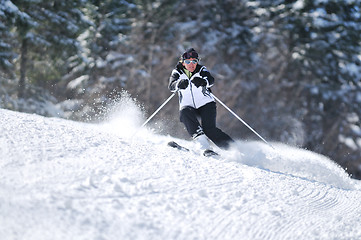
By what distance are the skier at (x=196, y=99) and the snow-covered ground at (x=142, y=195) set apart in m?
0.42

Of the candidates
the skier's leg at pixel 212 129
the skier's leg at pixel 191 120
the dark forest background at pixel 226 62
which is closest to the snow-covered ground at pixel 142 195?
the skier's leg at pixel 212 129

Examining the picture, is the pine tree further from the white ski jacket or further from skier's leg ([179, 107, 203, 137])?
skier's leg ([179, 107, 203, 137])

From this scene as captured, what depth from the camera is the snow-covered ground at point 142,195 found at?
249cm

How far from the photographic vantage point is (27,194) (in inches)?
104

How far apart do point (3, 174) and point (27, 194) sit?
16.2 inches

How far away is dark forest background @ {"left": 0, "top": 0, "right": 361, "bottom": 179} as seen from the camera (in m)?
16.3

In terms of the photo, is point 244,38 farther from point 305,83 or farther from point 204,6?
point 305,83

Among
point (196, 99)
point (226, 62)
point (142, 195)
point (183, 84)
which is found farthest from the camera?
point (226, 62)

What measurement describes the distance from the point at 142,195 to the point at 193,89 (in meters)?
2.50

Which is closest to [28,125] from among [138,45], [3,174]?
[3,174]

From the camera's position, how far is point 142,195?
3004 millimetres

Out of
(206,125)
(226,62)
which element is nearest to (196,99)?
(206,125)

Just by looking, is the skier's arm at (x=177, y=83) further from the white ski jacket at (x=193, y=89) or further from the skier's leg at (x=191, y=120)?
the skier's leg at (x=191, y=120)

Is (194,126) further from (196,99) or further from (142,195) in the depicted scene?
(142,195)
